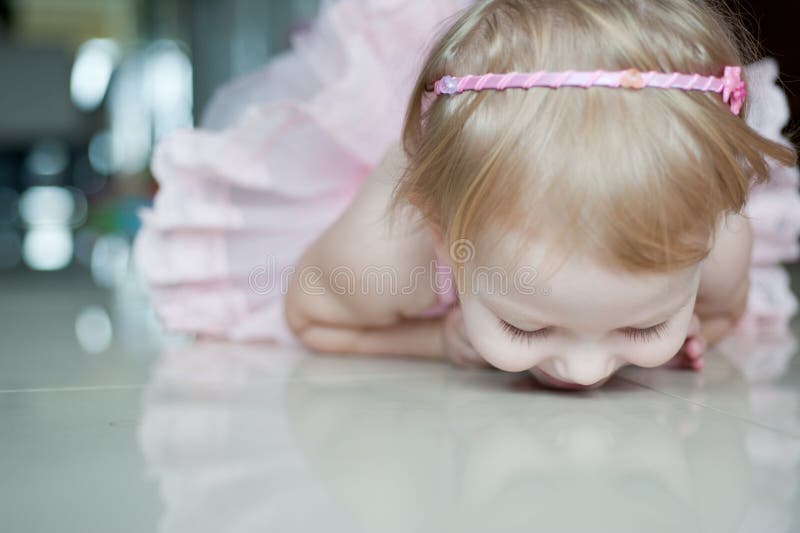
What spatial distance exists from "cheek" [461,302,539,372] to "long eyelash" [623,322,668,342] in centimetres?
7

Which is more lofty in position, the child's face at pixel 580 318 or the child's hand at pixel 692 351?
the child's face at pixel 580 318

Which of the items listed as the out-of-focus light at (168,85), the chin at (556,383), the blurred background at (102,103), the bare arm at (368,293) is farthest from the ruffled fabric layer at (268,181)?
the out-of-focus light at (168,85)

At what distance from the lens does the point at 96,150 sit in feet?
19.4

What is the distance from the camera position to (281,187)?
1158 mm

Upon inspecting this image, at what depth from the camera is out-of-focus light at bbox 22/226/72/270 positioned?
2783 millimetres

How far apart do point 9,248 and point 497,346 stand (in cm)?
317

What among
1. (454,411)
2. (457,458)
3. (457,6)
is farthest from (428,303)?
(457,6)

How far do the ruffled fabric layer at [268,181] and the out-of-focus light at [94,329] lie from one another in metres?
0.09

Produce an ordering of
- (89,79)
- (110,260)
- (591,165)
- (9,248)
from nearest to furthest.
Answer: (591,165)
(110,260)
(9,248)
(89,79)

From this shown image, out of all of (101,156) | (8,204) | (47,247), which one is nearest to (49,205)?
(101,156)

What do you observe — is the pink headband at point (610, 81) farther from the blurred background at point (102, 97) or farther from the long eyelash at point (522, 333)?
the blurred background at point (102, 97)

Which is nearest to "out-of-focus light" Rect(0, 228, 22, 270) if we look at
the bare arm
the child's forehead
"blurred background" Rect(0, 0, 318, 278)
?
"blurred background" Rect(0, 0, 318, 278)

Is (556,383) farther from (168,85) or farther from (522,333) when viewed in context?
(168,85)

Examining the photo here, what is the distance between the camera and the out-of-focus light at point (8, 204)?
17.3 ft
